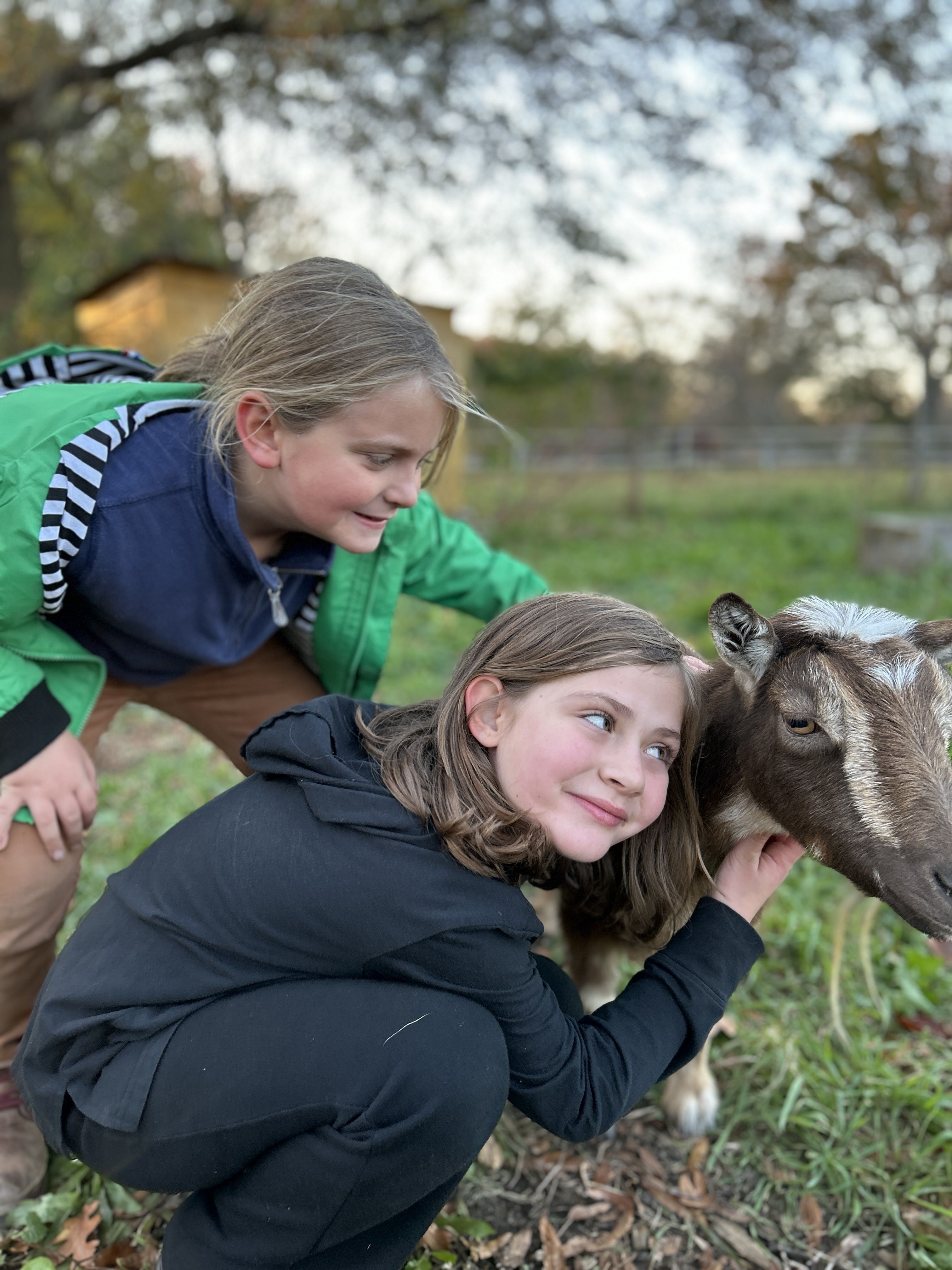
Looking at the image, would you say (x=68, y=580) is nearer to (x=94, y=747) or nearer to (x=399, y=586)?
(x=94, y=747)

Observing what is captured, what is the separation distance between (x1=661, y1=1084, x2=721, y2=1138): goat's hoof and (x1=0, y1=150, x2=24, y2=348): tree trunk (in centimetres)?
1426

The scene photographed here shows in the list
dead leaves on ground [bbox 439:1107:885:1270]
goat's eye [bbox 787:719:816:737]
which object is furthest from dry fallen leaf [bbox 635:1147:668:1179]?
goat's eye [bbox 787:719:816:737]

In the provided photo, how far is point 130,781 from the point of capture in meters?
4.89

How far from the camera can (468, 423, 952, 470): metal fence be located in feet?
50.0

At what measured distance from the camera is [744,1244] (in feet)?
7.82

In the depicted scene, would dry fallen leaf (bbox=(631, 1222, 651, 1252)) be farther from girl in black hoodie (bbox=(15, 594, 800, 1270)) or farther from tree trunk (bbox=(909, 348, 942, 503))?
tree trunk (bbox=(909, 348, 942, 503))

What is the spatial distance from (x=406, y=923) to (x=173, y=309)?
10.5 m

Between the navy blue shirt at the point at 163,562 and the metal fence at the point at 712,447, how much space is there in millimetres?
7517

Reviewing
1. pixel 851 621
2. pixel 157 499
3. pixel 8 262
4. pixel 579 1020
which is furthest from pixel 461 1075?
pixel 8 262

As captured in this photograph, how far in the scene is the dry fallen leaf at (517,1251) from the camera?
231cm

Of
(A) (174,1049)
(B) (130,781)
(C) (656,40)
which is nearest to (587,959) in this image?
(A) (174,1049)

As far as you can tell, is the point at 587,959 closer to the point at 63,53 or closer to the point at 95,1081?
the point at 95,1081

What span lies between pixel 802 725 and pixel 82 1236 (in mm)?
2062

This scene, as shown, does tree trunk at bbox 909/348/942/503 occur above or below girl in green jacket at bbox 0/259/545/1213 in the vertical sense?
below
